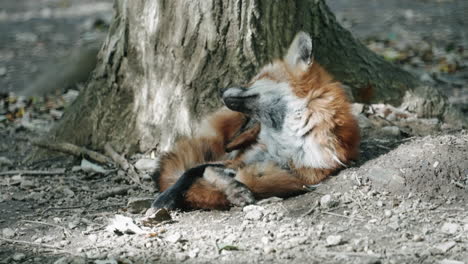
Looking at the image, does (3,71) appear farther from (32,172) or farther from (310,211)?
(310,211)

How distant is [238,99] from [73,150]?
1.71 metres

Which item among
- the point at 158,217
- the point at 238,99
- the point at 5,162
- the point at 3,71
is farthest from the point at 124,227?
the point at 3,71

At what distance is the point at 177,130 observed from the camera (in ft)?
15.2

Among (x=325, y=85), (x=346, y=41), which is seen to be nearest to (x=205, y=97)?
(x=325, y=85)

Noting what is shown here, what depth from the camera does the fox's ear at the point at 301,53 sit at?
13.0ft

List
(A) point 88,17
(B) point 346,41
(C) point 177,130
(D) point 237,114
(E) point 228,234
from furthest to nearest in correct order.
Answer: (A) point 88,17, (B) point 346,41, (C) point 177,130, (D) point 237,114, (E) point 228,234

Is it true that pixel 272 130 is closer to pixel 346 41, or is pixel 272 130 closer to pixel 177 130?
pixel 177 130

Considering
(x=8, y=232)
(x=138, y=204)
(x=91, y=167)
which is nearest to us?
(x=8, y=232)

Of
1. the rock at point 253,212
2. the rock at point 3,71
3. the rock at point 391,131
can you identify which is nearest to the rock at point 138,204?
the rock at point 253,212

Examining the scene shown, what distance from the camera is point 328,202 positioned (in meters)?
3.43

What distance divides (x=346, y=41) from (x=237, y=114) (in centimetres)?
146

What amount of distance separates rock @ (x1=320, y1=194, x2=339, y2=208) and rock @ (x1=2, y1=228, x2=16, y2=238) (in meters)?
1.90

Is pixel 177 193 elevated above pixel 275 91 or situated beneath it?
situated beneath

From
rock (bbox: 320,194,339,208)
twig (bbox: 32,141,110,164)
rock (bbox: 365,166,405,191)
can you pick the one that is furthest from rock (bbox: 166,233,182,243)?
twig (bbox: 32,141,110,164)
